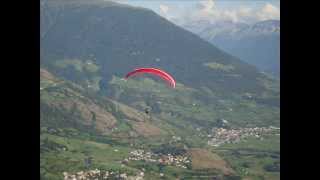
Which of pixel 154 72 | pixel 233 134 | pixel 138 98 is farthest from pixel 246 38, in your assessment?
pixel 154 72

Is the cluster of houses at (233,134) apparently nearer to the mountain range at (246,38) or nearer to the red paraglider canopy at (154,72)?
the mountain range at (246,38)

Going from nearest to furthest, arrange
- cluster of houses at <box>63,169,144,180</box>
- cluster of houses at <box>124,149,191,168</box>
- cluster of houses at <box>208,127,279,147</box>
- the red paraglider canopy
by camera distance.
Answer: the red paraglider canopy, cluster of houses at <box>63,169,144,180</box>, cluster of houses at <box>124,149,191,168</box>, cluster of houses at <box>208,127,279,147</box>

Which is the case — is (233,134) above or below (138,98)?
below

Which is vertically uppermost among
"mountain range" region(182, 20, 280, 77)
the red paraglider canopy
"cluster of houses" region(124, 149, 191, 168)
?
"mountain range" region(182, 20, 280, 77)

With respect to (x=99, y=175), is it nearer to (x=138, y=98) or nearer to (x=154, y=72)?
(x=138, y=98)

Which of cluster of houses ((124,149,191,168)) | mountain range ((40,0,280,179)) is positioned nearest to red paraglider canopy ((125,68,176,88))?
mountain range ((40,0,280,179))

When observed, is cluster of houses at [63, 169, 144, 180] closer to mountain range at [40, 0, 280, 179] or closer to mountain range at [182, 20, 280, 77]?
mountain range at [40, 0, 280, 179]
